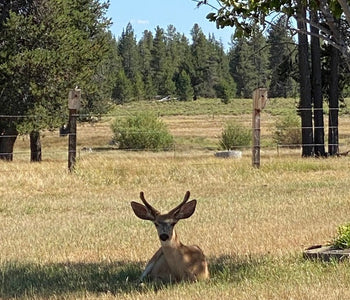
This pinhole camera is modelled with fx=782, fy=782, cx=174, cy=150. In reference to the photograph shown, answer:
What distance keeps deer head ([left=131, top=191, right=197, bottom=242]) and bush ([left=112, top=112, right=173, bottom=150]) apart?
37.3m

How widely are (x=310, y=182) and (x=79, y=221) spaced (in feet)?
23.7

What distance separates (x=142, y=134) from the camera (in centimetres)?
4697

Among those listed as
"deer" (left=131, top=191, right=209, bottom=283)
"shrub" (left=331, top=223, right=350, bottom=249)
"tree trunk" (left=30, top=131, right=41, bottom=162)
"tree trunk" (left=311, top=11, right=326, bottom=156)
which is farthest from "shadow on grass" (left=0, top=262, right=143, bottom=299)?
"tree trunk" (left=30, top=131, right=41, bottom=162)

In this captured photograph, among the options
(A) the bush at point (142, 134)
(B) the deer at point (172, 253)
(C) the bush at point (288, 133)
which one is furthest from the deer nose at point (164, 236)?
(A) the bush at point (142, 134)

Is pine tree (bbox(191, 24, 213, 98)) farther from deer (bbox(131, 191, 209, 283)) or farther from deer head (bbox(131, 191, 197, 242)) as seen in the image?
deer head (bbox(131, 191, 197, 242))

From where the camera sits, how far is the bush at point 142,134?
4588cm

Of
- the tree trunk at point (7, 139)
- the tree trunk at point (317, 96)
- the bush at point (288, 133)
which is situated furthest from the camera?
the bush at point (288, 133)

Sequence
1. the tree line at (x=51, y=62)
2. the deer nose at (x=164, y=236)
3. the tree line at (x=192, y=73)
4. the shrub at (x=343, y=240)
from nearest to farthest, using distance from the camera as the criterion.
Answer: the deer nose at (x=164, y=236) → the shrub at (x=343, y=240) → the tree line at (x=51, y=62) → the tree line at (x=192, y=73)

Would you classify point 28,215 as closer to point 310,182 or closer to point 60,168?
point 60,168

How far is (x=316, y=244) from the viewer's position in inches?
374

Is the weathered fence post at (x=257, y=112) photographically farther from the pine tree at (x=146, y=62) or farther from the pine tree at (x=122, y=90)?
the pine tree at (x=146, y=62)

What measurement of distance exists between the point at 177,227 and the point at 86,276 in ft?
12.2

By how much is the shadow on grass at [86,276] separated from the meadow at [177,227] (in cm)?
1

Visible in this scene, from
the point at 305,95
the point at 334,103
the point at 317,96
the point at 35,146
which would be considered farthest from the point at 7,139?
the point at 334,103
